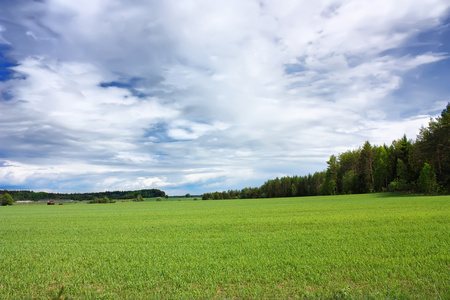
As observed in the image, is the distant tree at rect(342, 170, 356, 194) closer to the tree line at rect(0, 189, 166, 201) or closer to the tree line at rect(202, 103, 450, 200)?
the tree line at rect(202, 103, 450, 200)

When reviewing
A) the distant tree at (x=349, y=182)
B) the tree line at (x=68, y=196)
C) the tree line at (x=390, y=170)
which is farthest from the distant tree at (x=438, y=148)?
the tree line at (x=68, y=196)

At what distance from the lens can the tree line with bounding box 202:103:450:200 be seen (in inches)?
2039

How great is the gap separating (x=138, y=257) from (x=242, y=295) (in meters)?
5.10

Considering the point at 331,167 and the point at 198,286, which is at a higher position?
the point at 331,167

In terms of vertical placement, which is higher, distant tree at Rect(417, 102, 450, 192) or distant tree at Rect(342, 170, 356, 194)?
distant tree at Rect(417, 102, 450, 192)

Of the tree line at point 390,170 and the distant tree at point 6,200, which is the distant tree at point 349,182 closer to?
the tree line at point 390,170

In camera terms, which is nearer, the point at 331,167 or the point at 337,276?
the point at 337,276

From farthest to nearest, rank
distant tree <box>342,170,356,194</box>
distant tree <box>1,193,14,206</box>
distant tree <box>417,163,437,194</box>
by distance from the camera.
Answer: distant tree <box>1,193,14,206</box>
distant tree <box>342,170,356,194</box>
distant tree <box>417,163,437,194</box>

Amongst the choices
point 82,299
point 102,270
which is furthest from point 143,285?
point 102,270

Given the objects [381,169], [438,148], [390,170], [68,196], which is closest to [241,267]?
[438,148]

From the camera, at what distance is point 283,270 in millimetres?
7859

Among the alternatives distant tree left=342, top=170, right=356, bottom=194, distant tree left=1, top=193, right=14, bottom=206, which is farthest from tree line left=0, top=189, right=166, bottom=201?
distant tree left=342, top=170, right=356, bottom=194

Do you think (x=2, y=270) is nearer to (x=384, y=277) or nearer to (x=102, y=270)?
(x=102, y=270)

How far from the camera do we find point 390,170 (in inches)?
2901
